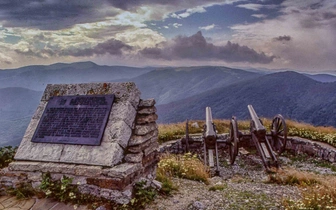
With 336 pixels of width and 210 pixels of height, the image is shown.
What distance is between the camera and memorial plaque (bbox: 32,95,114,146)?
16.9ft

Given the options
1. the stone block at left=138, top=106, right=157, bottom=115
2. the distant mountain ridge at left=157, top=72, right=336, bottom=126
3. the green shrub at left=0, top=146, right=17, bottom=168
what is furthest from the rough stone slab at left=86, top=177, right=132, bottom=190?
the distant mountain ridge at left=157, top=72, right=336, bottom=126

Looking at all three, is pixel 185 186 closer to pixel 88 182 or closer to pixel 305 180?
pixel 88 182

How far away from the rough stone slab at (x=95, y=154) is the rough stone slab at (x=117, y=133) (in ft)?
0.29

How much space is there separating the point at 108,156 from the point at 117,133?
16.9 inches

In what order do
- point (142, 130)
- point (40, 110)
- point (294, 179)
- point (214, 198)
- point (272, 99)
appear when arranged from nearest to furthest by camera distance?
point (142, 130) → point (214, 198) → point (40, 110) → point (294, 179) → point (272, 99)

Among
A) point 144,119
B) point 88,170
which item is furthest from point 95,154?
point 144,119

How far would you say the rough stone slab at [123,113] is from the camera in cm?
519

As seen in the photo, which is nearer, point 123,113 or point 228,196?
point 123,113

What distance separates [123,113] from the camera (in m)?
5.21

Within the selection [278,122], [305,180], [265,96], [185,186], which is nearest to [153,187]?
[185,186]

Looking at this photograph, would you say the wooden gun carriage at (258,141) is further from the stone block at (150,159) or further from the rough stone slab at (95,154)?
the rough stone slab at (95,154)

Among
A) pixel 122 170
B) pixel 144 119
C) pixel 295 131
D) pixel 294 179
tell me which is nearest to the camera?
pixel 122 170

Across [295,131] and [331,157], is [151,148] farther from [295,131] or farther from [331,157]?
[295,131]

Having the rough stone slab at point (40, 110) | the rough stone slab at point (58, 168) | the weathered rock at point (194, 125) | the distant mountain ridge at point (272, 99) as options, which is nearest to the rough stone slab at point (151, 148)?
the rough stone slab at point (58, 168)
